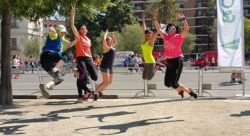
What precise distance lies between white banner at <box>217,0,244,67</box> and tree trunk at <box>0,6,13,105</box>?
20.1 feet

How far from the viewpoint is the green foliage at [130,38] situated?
79438mm

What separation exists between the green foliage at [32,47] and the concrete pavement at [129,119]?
72411mm

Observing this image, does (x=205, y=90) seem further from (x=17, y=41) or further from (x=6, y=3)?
(x=17, y=41)

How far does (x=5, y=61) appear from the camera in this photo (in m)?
11.4

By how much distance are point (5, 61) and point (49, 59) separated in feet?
4.06

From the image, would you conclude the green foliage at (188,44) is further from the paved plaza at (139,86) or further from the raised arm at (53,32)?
the raised arm at (53,32)

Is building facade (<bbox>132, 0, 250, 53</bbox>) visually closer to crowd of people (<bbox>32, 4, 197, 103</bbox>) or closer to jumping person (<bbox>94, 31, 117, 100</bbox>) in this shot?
crowd of people (<bbox>32, 4, 197, 103</bbox>)

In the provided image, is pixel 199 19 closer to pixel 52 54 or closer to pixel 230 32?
pixel 230 32

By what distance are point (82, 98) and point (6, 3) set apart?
2.98m

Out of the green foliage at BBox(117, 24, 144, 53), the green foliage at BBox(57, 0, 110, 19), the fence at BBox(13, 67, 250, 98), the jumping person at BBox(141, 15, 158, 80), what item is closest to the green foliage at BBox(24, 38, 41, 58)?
the green foliage at BBox(117, 24, 144, 53)

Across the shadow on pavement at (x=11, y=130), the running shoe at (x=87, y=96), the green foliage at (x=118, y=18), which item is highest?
the green foliage at (x=118, y=18)

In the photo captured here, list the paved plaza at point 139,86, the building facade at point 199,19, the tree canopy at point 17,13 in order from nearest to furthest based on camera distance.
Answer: the tree canopy at point 17,13 < the paved plaza at point 139,86 < the building facade at point 199,19

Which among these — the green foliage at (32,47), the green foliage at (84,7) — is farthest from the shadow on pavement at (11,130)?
the green foliage at (32,47)

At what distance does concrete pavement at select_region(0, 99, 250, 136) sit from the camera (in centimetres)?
758
